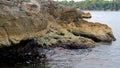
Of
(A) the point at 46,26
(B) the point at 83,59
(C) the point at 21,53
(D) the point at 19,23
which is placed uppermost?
(D) the point at 19,23

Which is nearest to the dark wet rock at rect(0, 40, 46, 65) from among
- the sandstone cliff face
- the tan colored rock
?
the sandstone cliff face

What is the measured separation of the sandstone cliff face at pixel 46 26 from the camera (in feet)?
63.8

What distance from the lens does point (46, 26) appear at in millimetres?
22266

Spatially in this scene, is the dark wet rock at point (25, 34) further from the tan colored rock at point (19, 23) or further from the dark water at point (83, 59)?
the dark water at point (83, 59)

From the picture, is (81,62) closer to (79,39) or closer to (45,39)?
(45,39)

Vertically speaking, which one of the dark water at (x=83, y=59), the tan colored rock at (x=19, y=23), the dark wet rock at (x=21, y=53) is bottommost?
the dark water at (x=83, y=59)

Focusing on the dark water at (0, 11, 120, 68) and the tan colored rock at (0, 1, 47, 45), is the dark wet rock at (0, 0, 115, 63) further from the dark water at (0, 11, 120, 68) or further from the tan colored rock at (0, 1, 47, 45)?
the dark water at (0, 11, 120, 68)

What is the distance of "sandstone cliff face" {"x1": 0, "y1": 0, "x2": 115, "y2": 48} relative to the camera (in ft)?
63.8

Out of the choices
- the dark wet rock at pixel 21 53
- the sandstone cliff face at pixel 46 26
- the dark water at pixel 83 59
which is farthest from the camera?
the dark water at pixel 83 59

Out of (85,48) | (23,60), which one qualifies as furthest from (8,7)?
(85,48)

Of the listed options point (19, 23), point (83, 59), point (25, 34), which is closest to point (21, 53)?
point (25, 34)

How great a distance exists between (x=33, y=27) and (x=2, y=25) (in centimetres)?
226

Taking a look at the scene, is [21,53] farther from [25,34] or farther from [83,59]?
[83,59]

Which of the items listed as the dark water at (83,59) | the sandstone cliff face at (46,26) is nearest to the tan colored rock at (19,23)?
the sandstone cliff face at (46,26)
